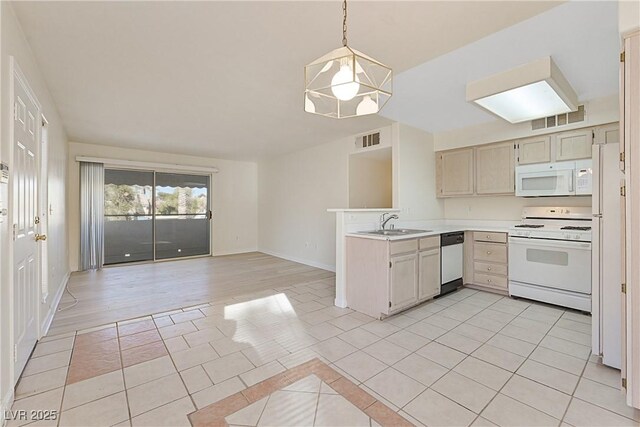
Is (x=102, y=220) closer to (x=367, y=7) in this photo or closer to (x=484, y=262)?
(x=367, y=7)

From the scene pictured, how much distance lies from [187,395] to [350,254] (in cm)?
215

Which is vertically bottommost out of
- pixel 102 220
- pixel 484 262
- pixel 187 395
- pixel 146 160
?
pixel 187 395

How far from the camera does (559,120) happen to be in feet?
11.6

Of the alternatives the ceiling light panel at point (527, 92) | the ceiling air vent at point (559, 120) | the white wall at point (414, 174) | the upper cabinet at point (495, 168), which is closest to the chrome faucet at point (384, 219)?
the white wall at point (414, 174)

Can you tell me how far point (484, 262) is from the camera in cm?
404

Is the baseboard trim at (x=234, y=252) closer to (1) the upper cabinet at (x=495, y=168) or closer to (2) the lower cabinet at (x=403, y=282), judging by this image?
(2) the lower cabinet at (x=403, y=282)

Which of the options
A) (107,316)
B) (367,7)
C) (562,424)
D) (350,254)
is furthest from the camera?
(350,254)

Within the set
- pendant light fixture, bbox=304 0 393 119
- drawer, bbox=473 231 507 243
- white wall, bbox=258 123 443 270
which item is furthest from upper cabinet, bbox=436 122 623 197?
pendant light fixture, bbox=304 0 393 119

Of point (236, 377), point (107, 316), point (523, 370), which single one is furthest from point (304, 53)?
point (107, 316)

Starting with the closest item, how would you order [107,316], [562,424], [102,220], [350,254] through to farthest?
[562,424] < [107,316] < [350,254] < [102,220]

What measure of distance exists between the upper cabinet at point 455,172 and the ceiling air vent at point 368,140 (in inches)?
44.7

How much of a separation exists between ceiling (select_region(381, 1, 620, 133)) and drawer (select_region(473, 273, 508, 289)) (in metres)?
2.28

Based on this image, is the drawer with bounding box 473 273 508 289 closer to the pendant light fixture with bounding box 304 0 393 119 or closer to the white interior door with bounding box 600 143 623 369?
the white interior door with bounding box 600 143 623 369

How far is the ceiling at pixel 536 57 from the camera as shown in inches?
75.9
